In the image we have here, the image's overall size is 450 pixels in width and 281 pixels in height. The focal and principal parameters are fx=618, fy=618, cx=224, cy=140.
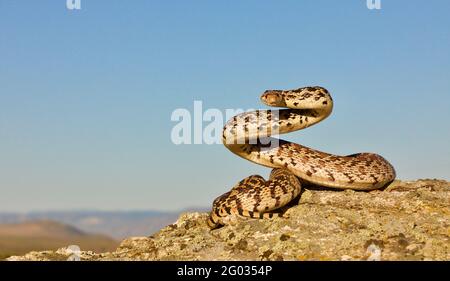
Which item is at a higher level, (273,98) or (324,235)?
(273,98)

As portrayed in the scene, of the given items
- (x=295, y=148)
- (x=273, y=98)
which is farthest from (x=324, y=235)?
(x=273, y=98)

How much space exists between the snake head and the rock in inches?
70.9

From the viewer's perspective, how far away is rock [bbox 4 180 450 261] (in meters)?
8.95

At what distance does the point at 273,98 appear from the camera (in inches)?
461

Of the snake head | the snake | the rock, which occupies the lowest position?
the rock

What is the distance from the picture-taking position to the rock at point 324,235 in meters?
8.95

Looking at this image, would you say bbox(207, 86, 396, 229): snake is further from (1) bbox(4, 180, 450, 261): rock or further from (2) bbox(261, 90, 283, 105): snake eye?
(1) bbox(4, 180, 450, 261): rock

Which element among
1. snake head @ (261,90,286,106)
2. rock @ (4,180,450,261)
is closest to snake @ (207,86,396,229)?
snake head @ (261,90,286,106)

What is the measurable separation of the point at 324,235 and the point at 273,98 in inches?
129

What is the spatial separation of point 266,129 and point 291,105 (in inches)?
26.5

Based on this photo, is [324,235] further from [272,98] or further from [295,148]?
[272,98]

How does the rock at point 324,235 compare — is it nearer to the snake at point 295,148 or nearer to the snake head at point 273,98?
the snake at point 295,148

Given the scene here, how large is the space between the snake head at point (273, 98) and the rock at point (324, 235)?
1.80 metres
